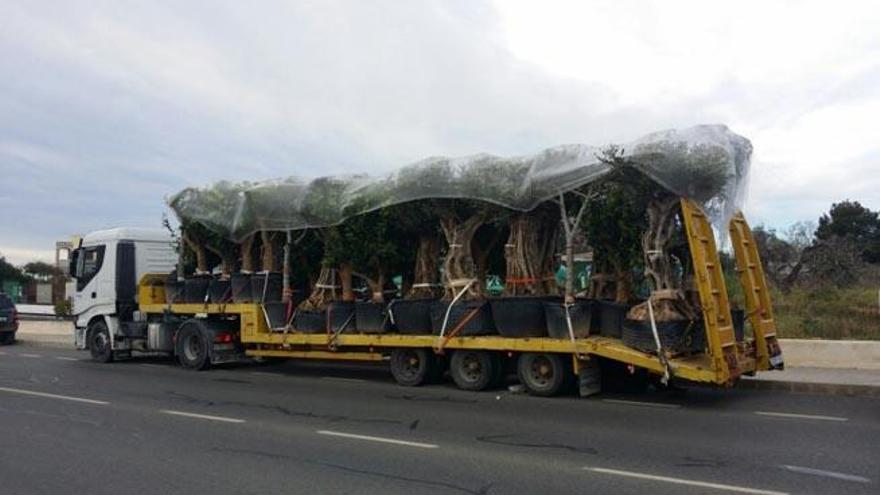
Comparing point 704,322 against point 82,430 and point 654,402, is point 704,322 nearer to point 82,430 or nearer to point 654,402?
point 654,402

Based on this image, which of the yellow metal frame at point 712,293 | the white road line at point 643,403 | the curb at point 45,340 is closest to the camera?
the yellow metal frame at point 712,293

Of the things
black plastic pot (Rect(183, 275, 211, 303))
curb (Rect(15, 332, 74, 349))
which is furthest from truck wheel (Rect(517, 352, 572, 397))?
curb (Rect(15, 332, 74, 349))

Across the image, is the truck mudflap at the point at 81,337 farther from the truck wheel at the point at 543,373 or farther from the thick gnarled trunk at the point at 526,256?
the truck wheel at the point at 543,373

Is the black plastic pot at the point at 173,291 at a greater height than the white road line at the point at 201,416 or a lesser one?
greater

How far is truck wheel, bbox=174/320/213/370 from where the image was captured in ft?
53.0

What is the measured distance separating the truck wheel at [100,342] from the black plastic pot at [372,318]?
743cm

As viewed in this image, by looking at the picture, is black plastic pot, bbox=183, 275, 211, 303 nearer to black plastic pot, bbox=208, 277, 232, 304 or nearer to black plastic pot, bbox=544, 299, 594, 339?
black plastic pot, bbox=208, 277, 232, 304

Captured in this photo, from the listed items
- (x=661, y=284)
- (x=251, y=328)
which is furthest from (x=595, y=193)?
(x=251, y=328)

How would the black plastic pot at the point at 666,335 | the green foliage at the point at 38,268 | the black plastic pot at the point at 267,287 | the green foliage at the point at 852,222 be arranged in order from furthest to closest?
the green foliage at the point at 38,268, the green foliage at the point at 852,222, the black plastic pot at the point at 267,287, the black plastic pot at the point at 666,335

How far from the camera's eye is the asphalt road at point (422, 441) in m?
6.71

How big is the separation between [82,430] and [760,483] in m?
7.22

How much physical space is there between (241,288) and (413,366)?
4.47 metres

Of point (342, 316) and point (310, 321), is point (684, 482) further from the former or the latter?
point (310, 321)

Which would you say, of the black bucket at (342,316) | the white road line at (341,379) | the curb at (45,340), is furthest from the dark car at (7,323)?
the black bucket at (342,316)
